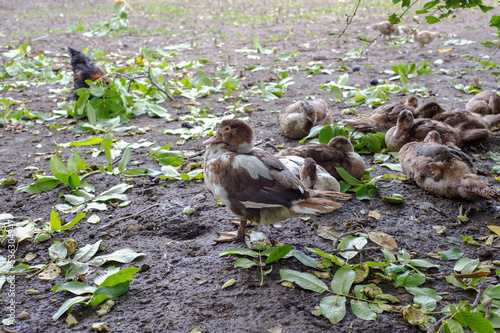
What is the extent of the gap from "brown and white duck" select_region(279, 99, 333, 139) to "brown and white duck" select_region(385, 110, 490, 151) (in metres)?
0.97

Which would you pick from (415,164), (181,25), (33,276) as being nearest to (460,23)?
(181,25)

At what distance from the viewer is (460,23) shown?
39.8 feet

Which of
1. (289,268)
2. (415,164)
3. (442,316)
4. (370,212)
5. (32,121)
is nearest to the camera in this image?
(442,316)

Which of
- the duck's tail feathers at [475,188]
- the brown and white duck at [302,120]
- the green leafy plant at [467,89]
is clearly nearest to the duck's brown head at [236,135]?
the duck's tail feathers at [475,188]

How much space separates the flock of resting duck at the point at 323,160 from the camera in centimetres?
295

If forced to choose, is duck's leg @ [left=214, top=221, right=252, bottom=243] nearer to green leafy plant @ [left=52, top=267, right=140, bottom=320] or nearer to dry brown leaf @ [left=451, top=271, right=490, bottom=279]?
green leafy plant @ [left=52, top=267, right=140, bottom=320]

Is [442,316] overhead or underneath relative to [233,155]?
underneath

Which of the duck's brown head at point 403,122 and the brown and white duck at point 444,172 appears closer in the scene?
the brown and white duck at point 444,172

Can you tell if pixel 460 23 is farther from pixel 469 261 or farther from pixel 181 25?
pixel 469 261

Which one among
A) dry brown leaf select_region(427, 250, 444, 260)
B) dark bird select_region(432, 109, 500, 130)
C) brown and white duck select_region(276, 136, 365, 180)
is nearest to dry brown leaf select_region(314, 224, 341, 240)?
dry brown leaf select_region(427, 250, 444, 260)

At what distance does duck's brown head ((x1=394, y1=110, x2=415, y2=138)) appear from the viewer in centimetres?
475

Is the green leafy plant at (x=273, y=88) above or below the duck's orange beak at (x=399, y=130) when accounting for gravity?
below

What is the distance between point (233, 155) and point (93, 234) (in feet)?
4.71

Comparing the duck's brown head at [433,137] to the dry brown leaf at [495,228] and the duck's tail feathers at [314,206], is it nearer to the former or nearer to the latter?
the dry brown leaf at [495,228]
